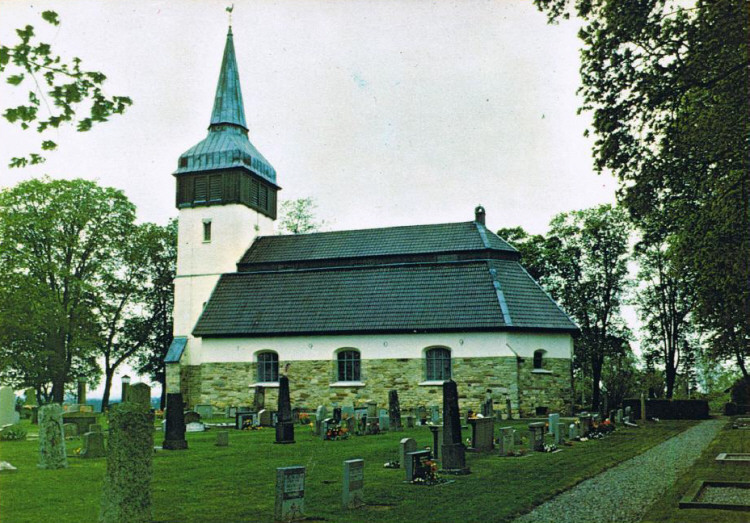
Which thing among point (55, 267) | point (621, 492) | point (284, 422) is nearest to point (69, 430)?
point (284, 422)

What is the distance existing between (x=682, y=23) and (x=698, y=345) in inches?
1408

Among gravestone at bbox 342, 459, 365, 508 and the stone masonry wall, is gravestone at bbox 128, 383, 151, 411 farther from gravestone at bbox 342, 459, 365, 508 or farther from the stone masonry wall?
the stone masonry wall

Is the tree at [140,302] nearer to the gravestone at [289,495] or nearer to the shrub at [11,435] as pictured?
the shrub at [11,435]

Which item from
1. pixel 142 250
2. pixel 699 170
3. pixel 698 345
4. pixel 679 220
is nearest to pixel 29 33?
pixel 699 170

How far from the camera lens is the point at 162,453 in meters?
16.4

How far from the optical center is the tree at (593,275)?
41.7m

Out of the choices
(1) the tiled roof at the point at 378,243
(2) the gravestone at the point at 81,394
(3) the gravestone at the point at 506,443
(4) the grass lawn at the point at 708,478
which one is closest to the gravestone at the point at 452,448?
(3) the gravestone at the point at 506,443

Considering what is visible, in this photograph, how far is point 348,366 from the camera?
30.8 meters

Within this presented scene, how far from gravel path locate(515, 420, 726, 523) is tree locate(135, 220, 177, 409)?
33889mm

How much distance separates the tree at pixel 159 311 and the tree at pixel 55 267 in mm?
3871

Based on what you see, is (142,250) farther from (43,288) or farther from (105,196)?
(43,288)

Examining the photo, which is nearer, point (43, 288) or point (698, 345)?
point (43, 288)

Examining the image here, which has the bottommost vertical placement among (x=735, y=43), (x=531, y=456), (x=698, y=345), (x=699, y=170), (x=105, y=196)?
(x=531, y=456)

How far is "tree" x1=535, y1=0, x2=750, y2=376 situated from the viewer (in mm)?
10391
